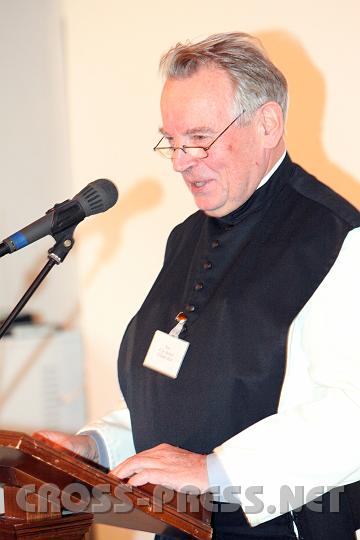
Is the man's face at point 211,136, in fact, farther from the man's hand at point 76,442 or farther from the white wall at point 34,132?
→ the white wall at point 34,132

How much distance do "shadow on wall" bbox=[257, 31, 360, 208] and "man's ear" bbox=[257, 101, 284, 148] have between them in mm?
1081

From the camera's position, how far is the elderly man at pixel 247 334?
5.29 feet

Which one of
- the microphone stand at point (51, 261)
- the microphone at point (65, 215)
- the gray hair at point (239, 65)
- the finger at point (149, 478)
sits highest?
the gray hair at point (239, 65)

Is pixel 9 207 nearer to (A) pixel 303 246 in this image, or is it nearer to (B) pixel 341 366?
(A) pixel 303 246

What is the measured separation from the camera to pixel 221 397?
5.86 feet

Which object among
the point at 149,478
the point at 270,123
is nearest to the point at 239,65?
the point at 270,123

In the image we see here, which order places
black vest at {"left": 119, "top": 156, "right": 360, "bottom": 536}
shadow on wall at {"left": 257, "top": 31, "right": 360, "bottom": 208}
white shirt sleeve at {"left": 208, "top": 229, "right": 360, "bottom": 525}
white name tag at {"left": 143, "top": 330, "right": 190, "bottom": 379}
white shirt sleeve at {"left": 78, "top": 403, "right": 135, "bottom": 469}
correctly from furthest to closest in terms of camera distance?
shadow on wall at {"left": 257, "top": 31, "right": 360, "bottom": 208} → white shirt sleeve at {"left": 78, "top": 403, "right": 135, "bottom": 469} → white name tag at {"left": 143, "top": 330, "right": 190, "bottom": 379} → black vest at {"left": 119, "top": 156, "right": 360, "bottom": 536} → white shirt sleeve at {"left": 208, "top": 229, "right": 360, "bottom": 525}

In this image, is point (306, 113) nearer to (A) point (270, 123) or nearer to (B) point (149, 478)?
(A) point (270, 123)

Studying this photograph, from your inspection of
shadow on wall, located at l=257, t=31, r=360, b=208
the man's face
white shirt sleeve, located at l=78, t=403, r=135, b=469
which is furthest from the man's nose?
shadow on wall, located at l=257, t=31, r=360, b=208

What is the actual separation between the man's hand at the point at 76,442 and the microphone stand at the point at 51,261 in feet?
1.03

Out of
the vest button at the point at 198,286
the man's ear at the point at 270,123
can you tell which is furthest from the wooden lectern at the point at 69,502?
the man's ear at the point at 270,123

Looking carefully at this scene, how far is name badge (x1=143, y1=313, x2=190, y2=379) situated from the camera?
1878mm

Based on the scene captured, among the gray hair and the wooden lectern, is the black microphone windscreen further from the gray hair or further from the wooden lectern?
the wooden lectern

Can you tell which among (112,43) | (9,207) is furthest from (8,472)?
(112,43)
